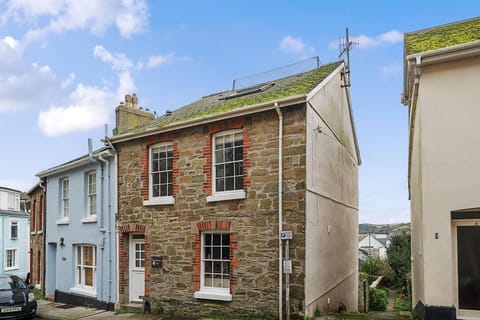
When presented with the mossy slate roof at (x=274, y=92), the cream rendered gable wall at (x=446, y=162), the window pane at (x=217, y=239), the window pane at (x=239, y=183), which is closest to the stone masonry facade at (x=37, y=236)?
the mossy slate roof at (x=274, y=92)

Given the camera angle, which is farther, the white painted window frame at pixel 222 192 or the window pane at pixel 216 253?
the window pane at pixel 216 253

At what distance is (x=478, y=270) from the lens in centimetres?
867

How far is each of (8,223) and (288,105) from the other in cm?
3558

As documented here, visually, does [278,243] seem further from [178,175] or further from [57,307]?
[57,307]

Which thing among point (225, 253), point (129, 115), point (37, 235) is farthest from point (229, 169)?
point (37, 235)

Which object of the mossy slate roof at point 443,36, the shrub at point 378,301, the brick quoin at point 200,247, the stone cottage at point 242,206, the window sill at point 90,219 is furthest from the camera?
the shrub at point 378,301

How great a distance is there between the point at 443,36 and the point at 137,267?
11.5 m

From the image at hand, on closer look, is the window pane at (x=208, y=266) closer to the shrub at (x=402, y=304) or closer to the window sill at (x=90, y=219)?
the window sill at (x=90, y=219)

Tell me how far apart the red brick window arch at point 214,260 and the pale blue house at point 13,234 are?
31.6 m

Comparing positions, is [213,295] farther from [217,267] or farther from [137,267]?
[137,267]

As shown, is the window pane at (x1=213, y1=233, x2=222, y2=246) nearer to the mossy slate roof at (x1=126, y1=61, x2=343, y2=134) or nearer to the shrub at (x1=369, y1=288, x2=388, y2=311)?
the mossy slate roof at (x1=126, y1=61, x2=343, y2=134)

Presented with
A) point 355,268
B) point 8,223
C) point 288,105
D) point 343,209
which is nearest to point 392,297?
point 355,268

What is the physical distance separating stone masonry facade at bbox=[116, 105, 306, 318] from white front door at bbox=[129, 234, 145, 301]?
215 millimetres

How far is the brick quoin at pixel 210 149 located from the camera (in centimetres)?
1185
